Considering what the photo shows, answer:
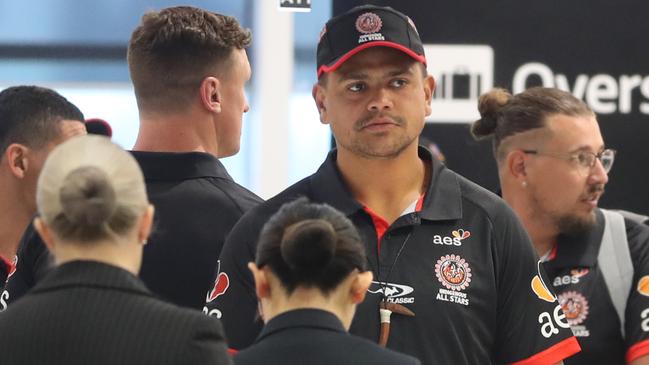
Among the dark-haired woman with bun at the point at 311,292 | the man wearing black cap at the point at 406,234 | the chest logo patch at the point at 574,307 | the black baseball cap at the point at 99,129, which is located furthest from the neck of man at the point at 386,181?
the black baseball cap at the point at 99,129

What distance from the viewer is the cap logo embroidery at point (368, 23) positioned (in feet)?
10.2

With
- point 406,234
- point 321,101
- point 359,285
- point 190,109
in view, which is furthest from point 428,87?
point 359,285

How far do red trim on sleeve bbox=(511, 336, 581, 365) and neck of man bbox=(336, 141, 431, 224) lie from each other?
44 cm

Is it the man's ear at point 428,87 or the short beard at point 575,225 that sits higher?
the man's ear at point 428,87

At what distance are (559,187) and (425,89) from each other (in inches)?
40.2

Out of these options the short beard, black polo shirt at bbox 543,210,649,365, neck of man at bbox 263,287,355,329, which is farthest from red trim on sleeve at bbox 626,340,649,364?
neck of man at bbox 263,287,355,329

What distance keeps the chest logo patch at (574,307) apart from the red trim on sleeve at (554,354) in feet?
2.31

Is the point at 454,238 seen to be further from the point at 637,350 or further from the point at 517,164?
the point at 517,164

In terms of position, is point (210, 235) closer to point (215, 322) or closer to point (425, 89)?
point (425, 89)

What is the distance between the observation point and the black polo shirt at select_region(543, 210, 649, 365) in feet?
11.9

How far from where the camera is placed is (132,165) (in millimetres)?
2195

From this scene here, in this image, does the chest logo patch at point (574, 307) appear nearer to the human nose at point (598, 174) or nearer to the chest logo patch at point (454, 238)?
the human nose at point (598, 174)

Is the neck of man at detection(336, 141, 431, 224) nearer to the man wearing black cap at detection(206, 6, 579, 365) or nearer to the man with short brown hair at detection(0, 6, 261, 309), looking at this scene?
the man wearing black cap at detection(206, 6, 579, 365)

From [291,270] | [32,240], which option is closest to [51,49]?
[32,240]
